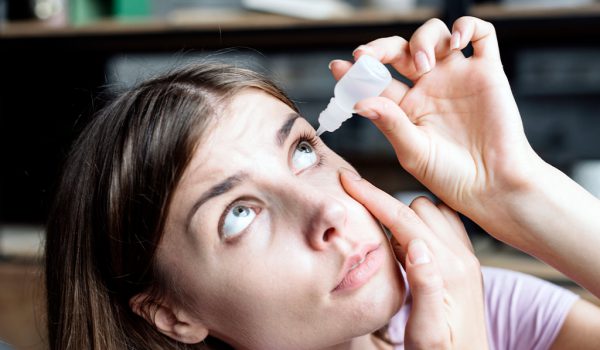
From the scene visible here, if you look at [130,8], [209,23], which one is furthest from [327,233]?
[130,8]

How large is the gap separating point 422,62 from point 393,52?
7 cm

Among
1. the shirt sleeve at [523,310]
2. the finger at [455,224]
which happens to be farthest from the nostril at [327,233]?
the shirt sleeve at [523,310]

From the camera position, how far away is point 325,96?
2.63 m

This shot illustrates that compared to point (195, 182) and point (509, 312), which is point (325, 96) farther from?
point (195, 182)

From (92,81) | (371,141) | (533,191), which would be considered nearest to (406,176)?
(371,141)

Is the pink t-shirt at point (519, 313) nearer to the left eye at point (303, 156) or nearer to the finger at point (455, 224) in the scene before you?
the finger at point (455, 224)

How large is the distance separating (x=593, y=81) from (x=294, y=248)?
1.93 meters

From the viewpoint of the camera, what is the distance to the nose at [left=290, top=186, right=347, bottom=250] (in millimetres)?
854

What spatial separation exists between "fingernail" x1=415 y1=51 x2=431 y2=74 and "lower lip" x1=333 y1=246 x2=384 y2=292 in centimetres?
29

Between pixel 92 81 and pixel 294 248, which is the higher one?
pixel 294 248

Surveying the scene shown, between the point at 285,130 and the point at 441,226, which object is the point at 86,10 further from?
the point at 441,226

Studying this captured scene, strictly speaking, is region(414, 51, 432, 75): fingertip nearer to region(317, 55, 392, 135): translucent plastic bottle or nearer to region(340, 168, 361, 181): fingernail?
region(317, 55, 392, 135): translucent plastic bottle

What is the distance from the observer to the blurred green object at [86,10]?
2281 mm

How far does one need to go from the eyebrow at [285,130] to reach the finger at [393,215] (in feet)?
0.37
